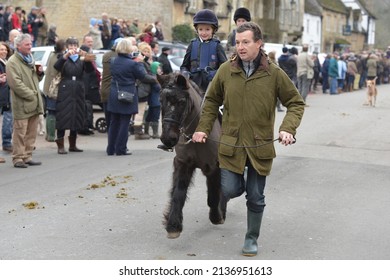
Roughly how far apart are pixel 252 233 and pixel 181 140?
3.76 ft

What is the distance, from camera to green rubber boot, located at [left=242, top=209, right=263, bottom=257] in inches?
271

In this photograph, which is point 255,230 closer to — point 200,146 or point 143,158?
point 200,146

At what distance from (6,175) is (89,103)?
4786 millimetres

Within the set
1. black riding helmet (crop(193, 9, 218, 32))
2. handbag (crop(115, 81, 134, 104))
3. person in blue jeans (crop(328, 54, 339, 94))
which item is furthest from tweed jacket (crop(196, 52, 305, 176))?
person in blue jeans (crop(328, 54, 339, 94))

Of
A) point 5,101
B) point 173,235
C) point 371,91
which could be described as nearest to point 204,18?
Answer: point 173,235

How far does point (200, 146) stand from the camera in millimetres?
7398

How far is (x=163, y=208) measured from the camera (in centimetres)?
902

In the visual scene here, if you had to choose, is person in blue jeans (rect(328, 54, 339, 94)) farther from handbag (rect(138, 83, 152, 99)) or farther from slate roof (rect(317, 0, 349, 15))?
slate roof (rect(317, 0, 349, 15))

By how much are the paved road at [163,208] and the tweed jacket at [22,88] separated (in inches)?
36.2

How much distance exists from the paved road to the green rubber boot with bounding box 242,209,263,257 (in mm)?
88

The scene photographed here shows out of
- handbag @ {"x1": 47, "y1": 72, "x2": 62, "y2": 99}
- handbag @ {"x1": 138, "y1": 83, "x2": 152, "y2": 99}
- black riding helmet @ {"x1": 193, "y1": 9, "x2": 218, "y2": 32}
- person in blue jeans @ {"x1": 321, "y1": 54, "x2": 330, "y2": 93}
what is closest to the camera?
black riding helmet @ {"x1": 193, "y1": 9, "x2": 218, "y2": 32}

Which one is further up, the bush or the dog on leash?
the bush

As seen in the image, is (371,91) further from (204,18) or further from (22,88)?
(204,18)

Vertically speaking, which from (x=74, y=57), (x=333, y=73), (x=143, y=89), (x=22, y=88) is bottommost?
(x=333, y=73)
